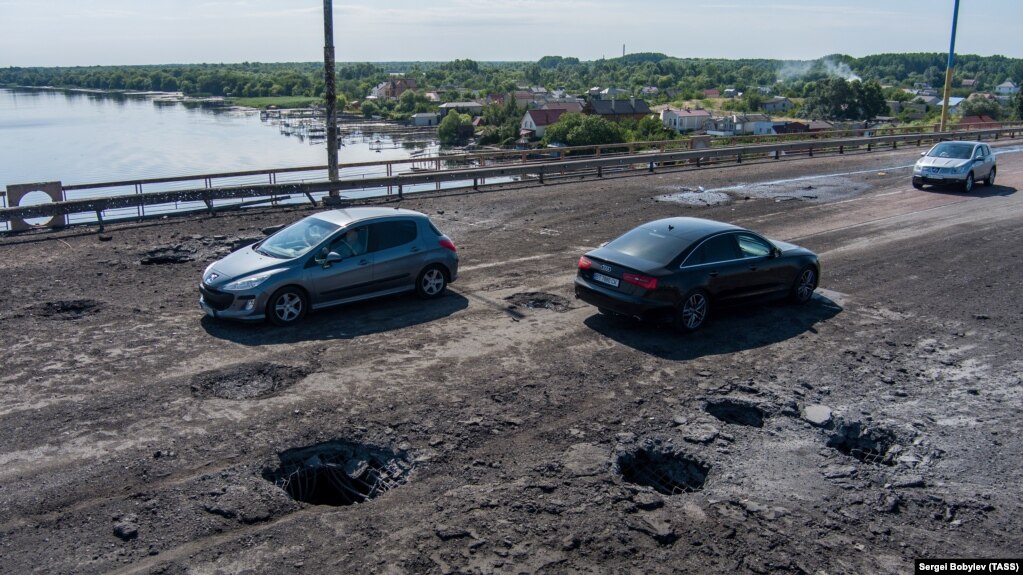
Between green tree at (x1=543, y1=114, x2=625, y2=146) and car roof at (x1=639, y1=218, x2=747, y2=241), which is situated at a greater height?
green tree at (x1=543, y1=114, x2=625, y2=146)

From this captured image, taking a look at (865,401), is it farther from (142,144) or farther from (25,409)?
(142,144)

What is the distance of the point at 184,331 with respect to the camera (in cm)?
1036

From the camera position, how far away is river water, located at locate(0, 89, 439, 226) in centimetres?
4547

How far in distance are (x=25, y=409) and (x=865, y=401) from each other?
29.7 ft

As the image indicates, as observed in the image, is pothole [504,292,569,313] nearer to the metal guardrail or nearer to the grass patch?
the metal guardrail

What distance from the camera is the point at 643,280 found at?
33.6 feet

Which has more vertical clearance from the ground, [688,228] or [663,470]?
[688,228]

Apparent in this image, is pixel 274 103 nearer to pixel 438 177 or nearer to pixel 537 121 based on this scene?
pixel 537 121

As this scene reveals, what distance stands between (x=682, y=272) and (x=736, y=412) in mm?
2564

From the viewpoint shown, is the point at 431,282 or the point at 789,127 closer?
the point at 431,282

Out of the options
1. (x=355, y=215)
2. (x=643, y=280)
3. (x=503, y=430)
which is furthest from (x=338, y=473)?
(x=355, y=215)

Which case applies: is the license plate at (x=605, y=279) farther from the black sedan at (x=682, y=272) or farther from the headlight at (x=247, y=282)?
the headlight at (x=247, y=282)

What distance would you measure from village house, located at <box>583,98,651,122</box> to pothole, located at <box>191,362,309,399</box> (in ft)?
330

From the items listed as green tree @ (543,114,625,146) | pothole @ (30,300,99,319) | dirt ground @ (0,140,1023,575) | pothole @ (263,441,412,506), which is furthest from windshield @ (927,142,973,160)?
green tree @ (543,114,625,146)
